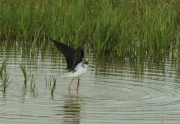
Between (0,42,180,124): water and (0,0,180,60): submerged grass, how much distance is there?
359 mm

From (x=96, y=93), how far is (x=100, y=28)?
3.64 metres

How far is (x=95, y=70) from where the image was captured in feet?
40.9

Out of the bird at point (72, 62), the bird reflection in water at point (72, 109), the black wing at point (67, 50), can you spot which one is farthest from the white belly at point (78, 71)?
the bird reflection in water at point (72, 109)

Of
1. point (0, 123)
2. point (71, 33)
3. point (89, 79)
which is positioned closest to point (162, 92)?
point (89, 79)

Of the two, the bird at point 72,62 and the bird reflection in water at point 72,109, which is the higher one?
the bird at point 72,62

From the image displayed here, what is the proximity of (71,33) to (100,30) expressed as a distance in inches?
39.1

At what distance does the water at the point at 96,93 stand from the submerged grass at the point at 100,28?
0.36 m

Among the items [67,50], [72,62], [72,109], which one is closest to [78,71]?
[72,62]

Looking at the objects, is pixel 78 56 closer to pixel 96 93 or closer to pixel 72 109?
pixel 96 93

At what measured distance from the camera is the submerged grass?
45.1 feet

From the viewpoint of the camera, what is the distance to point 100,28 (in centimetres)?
1373

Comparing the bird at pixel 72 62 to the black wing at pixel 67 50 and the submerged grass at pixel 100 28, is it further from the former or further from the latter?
the submerged grass at pixel 100 28

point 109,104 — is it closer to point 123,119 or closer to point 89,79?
point 123,119

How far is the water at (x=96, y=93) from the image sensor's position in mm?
8500
